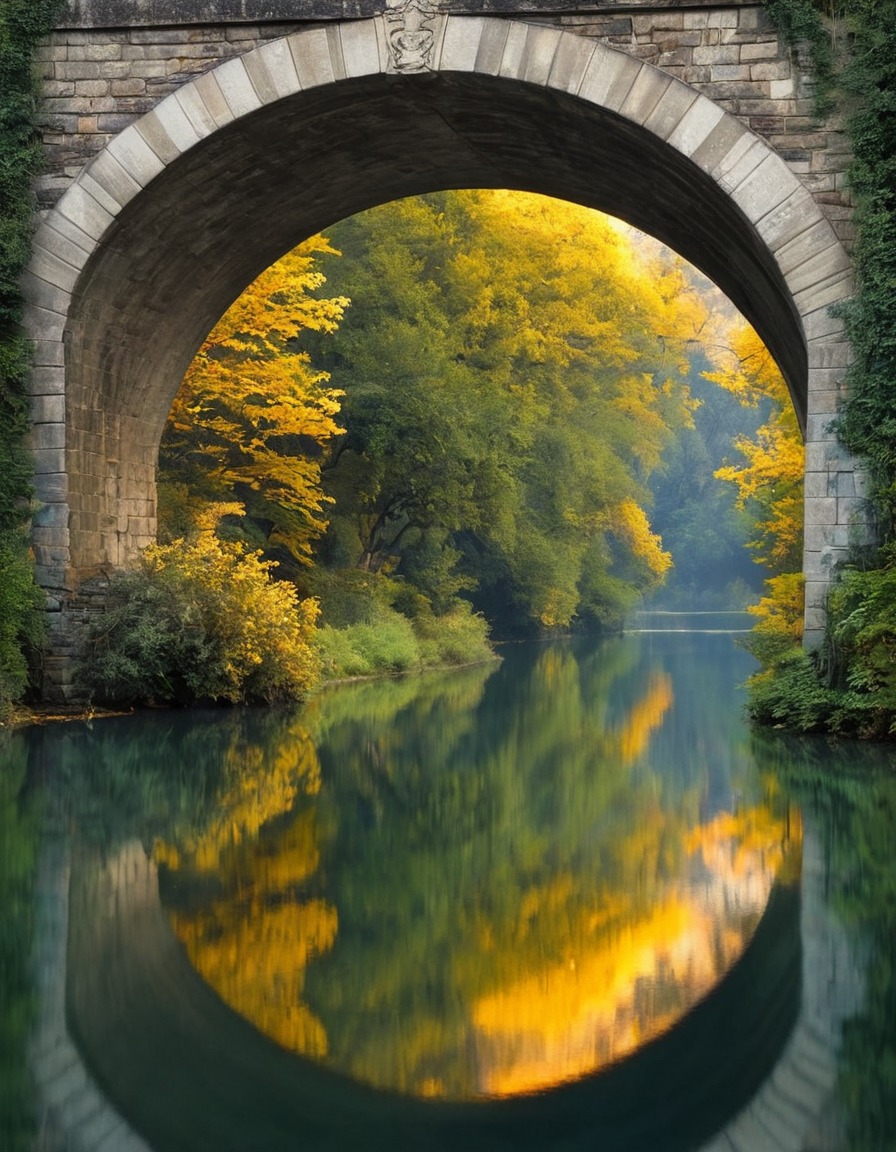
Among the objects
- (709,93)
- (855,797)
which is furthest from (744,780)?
(709,93)

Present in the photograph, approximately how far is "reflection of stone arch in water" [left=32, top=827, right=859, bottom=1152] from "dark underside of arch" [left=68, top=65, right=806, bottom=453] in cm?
1037

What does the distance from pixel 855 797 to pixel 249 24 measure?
29.9ft

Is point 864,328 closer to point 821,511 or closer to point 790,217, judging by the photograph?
point 790,217

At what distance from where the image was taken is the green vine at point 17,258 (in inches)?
596

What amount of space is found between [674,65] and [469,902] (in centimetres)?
974

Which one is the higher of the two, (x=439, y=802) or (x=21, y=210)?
(x=21, y=210)

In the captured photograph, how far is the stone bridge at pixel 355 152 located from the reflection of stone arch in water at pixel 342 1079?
9.38 m

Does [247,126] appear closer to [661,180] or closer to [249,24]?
[249,24]

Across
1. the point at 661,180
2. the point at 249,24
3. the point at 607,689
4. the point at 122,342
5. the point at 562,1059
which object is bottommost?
the point at 562,1059

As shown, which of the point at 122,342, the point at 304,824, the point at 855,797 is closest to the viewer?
the point at 304,824

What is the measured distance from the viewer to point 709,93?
14.2 meters

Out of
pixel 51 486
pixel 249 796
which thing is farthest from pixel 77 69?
pixel 249 796

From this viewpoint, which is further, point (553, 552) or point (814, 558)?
point (553, 552)

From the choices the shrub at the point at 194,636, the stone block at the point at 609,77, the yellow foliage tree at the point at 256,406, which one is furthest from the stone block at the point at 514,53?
the yellow foliage tree at the point at 256,406
